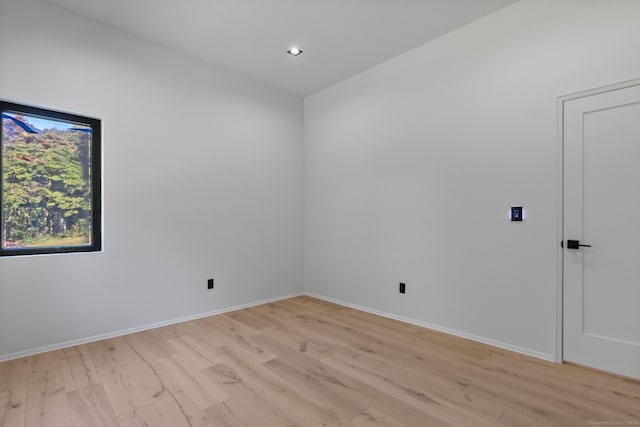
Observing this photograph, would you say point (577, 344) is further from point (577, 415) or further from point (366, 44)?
point (366, 44)

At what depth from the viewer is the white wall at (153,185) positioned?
270 centimetres

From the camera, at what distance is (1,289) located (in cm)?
256

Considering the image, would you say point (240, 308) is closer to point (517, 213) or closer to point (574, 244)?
point (517, 213)

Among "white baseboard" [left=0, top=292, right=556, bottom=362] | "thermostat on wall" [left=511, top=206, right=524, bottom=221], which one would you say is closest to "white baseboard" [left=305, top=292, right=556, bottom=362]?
"white baseboard" [left=0, top=292, right=556, bottom=362]

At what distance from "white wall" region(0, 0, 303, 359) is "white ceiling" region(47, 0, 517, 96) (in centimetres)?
30

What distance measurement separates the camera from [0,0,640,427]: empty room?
86.4 inches

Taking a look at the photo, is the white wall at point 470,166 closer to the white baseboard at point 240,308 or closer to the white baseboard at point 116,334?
the white baseboard at point 240,308

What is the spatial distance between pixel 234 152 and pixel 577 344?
3.86 meters

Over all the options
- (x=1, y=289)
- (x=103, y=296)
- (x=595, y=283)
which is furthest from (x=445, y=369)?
(x=1, y=289)

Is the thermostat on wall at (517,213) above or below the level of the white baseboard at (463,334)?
above

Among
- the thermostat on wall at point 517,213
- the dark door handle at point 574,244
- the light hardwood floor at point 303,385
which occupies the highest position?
the thermostat on wall at point 517,213

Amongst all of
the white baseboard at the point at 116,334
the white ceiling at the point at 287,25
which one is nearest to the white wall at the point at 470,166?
the white ceiling at the point at 287,25

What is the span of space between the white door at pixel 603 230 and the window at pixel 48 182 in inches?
161

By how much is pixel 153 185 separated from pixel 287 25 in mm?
2080
